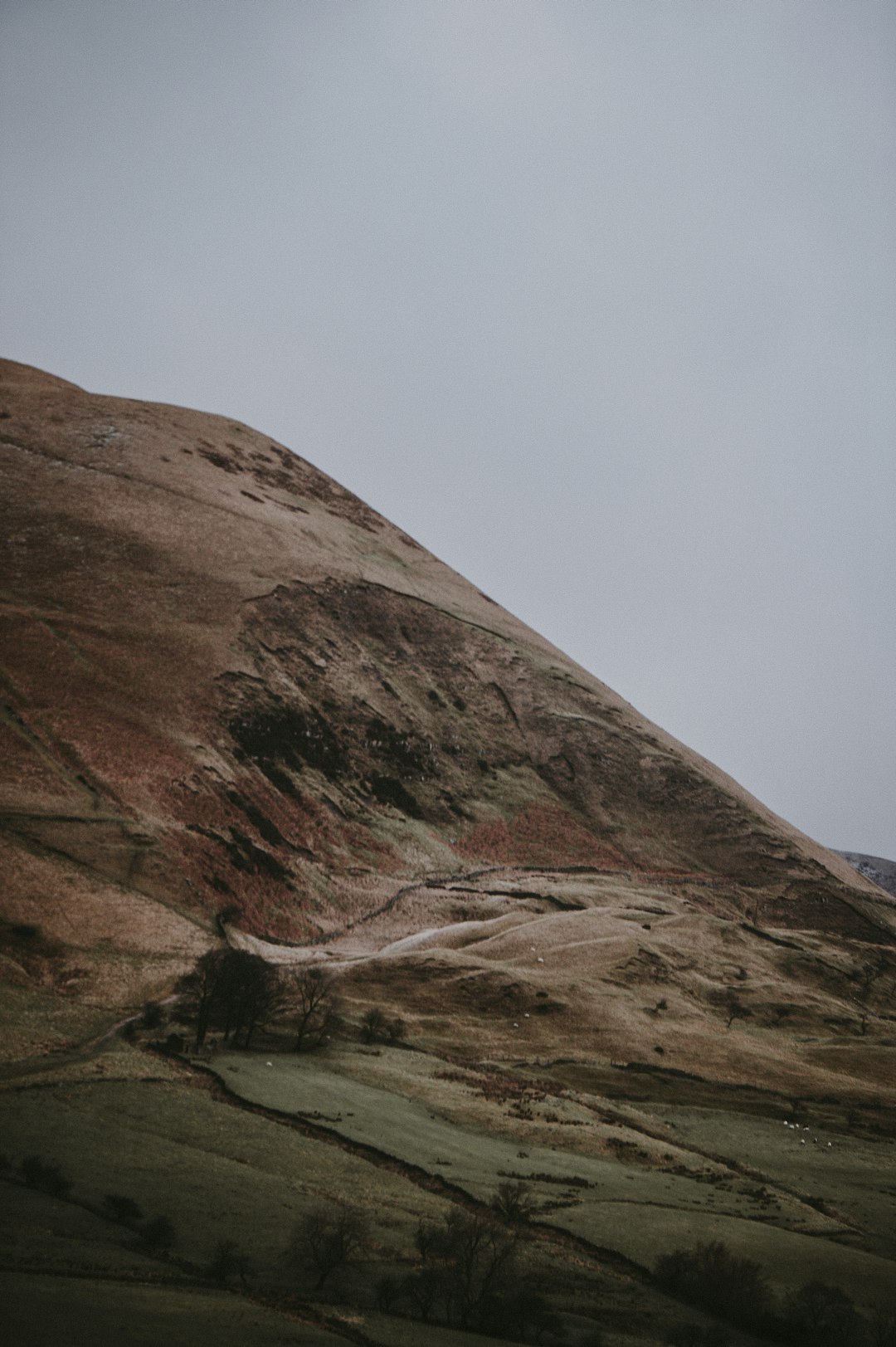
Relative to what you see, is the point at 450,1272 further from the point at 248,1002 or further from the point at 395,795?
the point at 395,795

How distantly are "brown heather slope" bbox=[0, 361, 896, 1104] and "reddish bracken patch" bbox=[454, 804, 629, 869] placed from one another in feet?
1.02

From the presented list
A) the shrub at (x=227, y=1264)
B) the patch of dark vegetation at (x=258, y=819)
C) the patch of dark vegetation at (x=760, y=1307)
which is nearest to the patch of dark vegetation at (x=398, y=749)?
the patch of dark vegetation at (x=258, y=819)

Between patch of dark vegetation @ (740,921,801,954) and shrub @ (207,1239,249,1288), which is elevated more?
patch of dark vegetation @ (740,921,801,954)

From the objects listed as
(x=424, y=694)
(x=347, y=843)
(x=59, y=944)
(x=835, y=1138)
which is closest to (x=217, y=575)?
(x=424, y=694)

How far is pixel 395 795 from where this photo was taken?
236 feet

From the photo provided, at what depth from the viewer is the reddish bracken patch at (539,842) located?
71.9m

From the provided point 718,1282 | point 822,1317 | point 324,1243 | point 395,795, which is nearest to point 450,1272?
point 324,1243

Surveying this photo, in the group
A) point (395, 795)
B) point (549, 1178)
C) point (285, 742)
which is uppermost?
point (285, 742)

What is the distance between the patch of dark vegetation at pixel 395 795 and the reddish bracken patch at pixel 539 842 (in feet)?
14.5

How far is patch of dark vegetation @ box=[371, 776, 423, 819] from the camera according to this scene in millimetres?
70688

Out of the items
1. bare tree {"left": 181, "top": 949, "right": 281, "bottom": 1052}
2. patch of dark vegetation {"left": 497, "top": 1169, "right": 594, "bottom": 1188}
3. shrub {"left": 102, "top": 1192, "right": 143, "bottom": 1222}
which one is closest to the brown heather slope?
bare tree {"left": 181, "top": 949, "right": 281, "bottom": 1052}

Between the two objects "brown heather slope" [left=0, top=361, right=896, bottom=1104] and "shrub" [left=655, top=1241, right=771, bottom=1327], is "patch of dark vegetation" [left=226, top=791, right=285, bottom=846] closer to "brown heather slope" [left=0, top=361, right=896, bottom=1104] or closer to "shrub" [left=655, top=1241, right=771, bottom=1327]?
"brown heather slope" [left=0, top=361, right=896, bottom=1104]

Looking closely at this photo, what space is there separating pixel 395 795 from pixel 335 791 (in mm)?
6608

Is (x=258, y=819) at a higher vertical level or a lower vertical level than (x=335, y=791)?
lower
